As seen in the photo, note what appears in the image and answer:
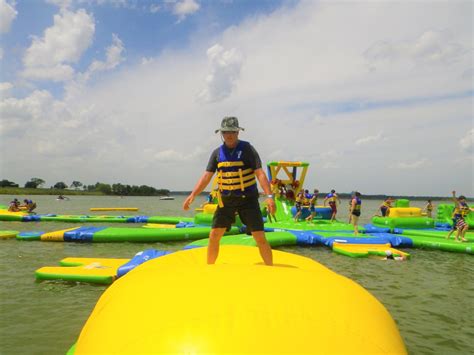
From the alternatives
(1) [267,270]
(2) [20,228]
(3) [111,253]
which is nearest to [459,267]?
(1) [267,270]

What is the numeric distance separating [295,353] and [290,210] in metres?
13.6

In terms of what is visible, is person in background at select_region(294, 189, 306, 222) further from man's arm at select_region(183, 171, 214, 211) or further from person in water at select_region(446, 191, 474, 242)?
man's arm at select_region(183, 171, 214, 211)

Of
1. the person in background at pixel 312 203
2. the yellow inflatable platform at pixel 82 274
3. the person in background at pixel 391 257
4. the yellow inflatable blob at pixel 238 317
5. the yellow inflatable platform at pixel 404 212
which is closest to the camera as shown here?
the yellow inflatable blob at pixel 238 317

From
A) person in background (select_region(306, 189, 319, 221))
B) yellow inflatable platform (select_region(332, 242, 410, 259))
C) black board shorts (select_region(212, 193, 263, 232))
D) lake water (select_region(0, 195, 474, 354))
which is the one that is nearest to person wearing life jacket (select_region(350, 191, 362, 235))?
yellow inflatable platform (select_region(332, 242, 410, 259))

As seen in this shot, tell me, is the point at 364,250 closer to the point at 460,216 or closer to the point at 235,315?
the point at 460,216

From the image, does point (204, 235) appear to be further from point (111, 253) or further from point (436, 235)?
point (436, 235)

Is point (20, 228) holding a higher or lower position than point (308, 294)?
lower

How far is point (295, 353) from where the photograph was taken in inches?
67.4

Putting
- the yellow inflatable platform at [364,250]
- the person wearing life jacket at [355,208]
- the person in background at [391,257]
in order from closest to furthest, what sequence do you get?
the person in background at [391,257], the yellow inflatable platform at [364,250], the person wearing life jacket at [355,208]

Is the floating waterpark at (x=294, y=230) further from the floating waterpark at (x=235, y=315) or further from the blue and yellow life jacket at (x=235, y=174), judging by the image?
the floating waterpark at (x=235, y=315)

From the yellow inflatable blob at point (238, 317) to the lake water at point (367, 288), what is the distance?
8.1 inches

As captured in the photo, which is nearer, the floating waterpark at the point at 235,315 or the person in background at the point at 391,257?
the floating waterpark at the point at 235,315

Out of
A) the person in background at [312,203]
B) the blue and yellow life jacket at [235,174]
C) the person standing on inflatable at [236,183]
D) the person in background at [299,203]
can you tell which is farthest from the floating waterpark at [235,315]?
the person in background at [299,203]

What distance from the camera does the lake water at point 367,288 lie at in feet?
12.8
